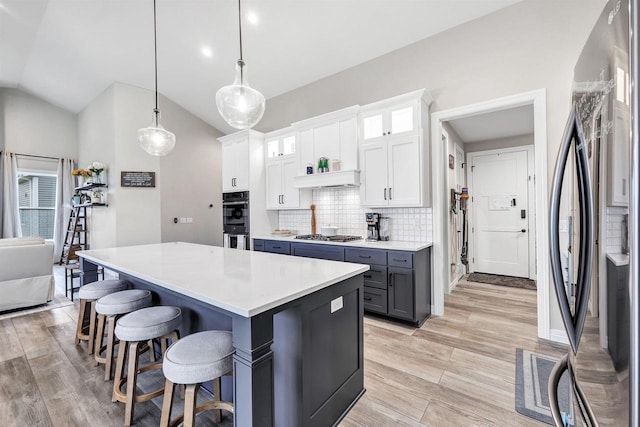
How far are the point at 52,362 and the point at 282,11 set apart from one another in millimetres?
4075

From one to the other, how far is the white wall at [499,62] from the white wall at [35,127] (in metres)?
6.88

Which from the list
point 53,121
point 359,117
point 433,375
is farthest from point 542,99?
point 53,121

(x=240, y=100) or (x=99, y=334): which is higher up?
(x=240, y=100)

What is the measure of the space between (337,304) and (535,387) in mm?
1579

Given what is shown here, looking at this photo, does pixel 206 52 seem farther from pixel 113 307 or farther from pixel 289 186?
pixel 113 307

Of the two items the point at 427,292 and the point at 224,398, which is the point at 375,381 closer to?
the point at 224,398

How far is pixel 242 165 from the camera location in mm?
4621

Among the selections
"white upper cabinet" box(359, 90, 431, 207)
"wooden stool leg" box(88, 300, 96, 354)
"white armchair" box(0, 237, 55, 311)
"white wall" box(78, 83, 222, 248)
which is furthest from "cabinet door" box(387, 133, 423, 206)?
"white armchair" box(0, 237, 55, 311)

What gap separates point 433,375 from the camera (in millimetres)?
2121

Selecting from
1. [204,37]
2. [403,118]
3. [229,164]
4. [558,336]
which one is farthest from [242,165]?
[558,336]

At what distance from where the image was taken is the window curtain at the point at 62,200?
6457mm

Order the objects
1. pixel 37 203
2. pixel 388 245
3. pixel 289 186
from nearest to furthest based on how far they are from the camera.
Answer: pixel 388 245, pixel 289 186, pixel 37 203

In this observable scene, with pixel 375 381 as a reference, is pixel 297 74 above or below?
above

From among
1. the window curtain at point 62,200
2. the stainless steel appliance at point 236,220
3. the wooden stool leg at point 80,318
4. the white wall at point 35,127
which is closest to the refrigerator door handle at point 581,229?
the wooden stool leg at point 80,318
